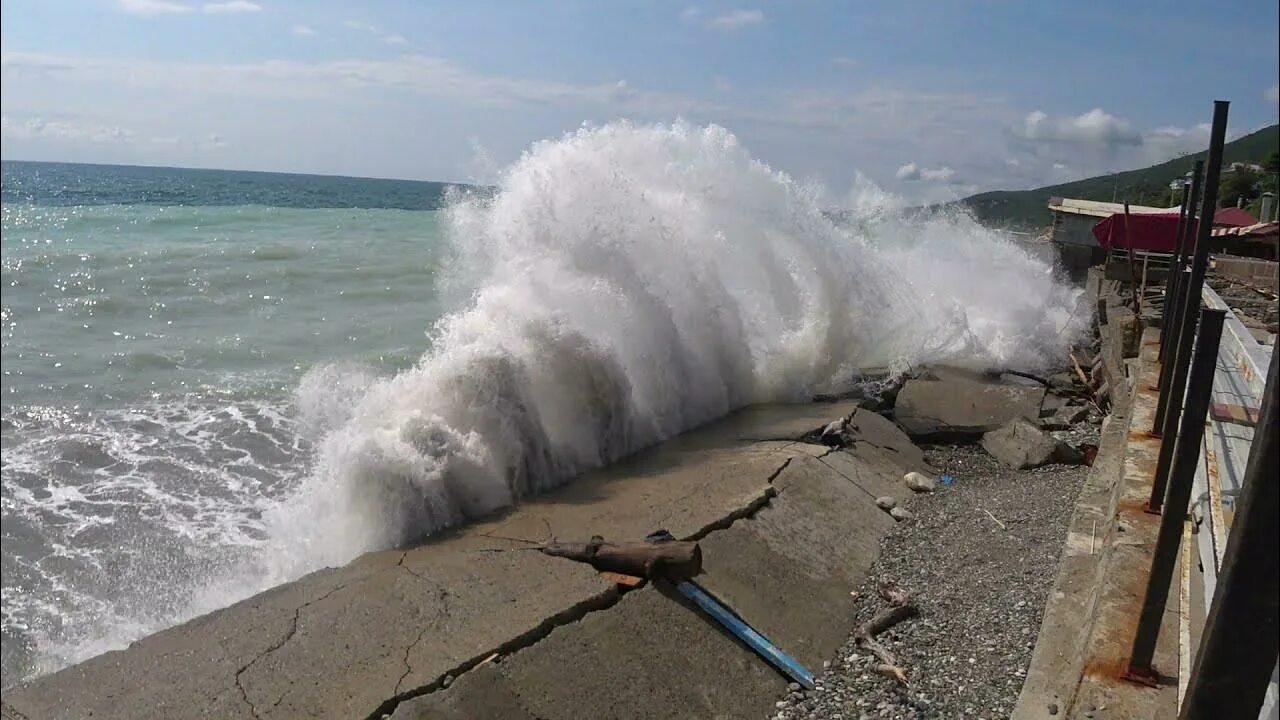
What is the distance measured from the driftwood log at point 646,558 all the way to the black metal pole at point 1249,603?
324 centimetres

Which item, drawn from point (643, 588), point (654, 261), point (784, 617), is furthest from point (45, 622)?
point (654, 261)

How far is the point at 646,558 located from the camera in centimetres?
512

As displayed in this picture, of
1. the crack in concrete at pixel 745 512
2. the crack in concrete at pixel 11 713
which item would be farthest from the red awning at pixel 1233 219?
the crack in concrete at pixel 11 713

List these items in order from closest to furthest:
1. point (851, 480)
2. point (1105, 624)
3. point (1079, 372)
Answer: point (1105, 624)
point (851, 480)
point (1079, 372)

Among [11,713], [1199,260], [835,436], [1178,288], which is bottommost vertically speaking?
[11,713]

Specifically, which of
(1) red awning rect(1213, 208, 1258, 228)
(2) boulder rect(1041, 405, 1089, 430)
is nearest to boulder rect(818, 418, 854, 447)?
(2) boulder rect(1041, 405, 1089, 430)

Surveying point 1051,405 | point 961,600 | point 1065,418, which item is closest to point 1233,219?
point 1051,405

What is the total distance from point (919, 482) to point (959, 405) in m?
2.90

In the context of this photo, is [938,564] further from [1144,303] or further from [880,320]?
[1144,303]

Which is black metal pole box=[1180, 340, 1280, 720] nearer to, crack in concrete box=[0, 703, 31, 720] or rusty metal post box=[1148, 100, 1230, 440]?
rusty metal post box=[1148, 100, 1230, 440]

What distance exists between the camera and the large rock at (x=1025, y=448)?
28.4ft

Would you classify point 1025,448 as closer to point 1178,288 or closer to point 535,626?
point 1178,288

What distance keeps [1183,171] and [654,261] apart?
720 centimetres

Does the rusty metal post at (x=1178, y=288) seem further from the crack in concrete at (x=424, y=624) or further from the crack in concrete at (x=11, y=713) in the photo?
the crack in concrete at (x=11, y=713)
